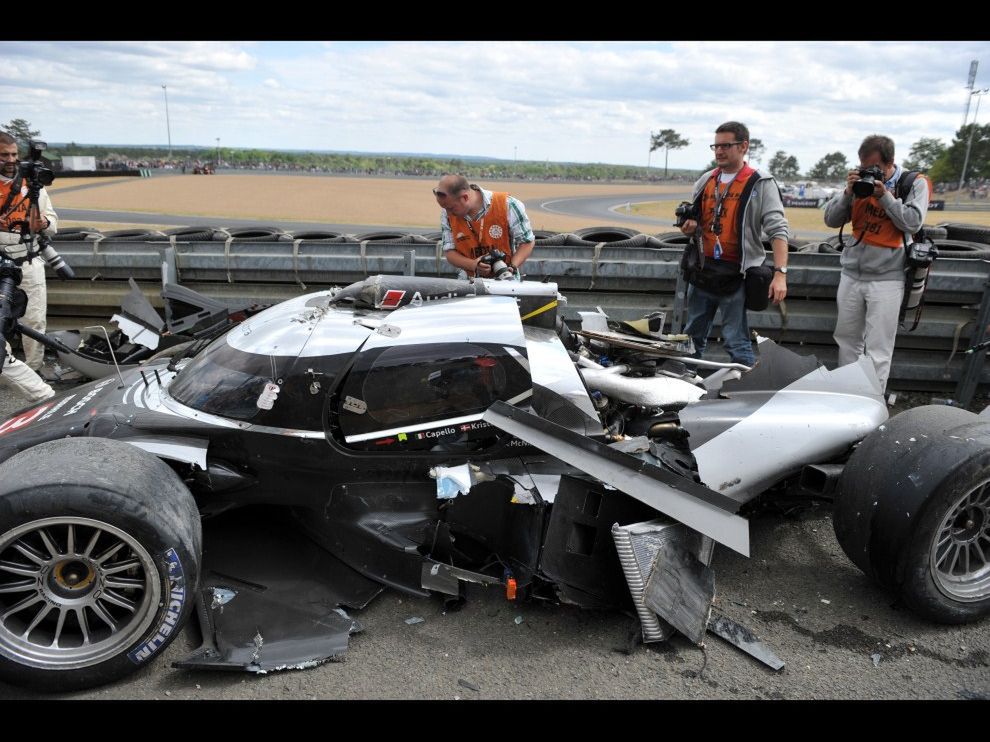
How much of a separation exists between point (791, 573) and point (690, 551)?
913 millimetres

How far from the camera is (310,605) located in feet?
10.8

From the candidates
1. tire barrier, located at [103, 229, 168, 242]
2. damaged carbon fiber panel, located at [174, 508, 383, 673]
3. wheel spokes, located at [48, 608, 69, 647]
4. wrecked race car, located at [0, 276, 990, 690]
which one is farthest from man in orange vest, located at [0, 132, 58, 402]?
wheel spokes, located at [48, 608, 69, 647]

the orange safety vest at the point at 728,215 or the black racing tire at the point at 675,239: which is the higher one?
the orange safety vest at the point at 728,215

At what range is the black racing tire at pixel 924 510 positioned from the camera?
3.19 meters

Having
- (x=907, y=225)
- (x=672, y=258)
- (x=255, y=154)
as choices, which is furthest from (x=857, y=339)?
(x=255, y=154)

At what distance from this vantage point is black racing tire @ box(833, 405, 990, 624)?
10.5 ft

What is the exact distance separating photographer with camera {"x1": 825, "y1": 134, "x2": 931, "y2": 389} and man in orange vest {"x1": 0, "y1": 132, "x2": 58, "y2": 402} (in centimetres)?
618

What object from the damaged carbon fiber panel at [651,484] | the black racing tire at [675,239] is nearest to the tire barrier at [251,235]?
the black racing tire at [675,239]

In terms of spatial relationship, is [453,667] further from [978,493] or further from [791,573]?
[978,493]

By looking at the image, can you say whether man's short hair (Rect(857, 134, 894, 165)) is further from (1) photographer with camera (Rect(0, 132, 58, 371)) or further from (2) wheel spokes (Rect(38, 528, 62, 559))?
(1) photographer with camera (Rect(0, 132, 58, 371))

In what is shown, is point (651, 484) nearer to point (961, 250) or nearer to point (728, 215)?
point (728, 215)

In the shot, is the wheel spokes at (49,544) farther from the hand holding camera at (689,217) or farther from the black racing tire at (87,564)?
the hand holding camera at (689,217)

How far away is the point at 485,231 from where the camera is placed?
17.7 feet

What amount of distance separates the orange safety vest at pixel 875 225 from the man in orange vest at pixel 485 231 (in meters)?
2.47
